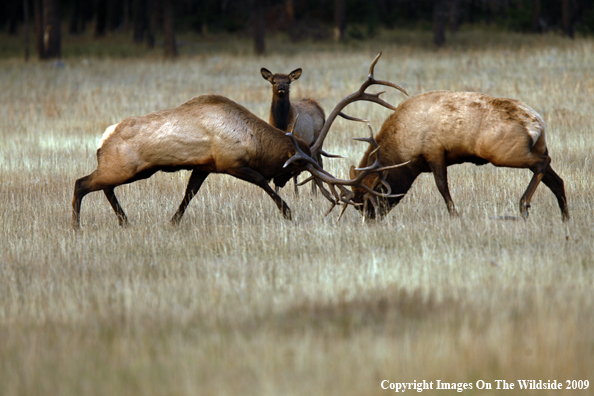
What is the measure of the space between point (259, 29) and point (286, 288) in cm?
2669

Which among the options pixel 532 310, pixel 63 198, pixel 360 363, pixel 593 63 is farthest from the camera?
pixel 593 63

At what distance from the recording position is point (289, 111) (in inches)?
372

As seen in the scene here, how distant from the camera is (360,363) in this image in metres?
3.43

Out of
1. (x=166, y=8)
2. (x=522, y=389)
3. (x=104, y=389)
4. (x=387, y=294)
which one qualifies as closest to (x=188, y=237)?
(x=387, y=294)

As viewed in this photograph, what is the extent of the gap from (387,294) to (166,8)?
26991 millimetres

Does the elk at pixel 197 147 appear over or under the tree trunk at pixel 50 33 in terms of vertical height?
under

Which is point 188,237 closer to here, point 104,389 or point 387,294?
point 387,294

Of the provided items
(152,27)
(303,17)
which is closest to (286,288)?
(152,27)

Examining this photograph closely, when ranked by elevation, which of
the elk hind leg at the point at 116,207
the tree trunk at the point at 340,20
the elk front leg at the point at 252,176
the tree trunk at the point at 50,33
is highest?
the tree trunk at the point at 340,20

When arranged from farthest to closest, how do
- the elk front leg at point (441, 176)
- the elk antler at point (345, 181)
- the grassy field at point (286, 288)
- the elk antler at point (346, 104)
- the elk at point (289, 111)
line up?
1. the elk at point (289, 111)
2. the elk antler at point (346, 104)
3. the elk front leg at point (441, 176)
4. the elk antler at point (345, 181)
5. the grassy field at point (286, 288)

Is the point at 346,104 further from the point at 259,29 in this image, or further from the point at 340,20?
the point at 340,20

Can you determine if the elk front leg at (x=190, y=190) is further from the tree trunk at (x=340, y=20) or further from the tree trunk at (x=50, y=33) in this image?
the tree trunk at (x=340, y=20)

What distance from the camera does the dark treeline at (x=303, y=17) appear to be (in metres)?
31.5

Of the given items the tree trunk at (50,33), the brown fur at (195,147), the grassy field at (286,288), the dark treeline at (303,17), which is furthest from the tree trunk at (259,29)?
the brown fur at (195,147)
